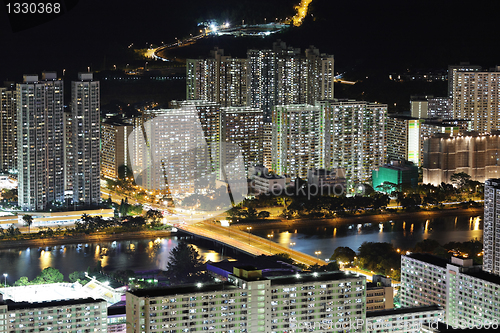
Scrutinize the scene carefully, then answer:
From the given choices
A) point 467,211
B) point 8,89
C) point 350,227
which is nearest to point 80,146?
point 8,89

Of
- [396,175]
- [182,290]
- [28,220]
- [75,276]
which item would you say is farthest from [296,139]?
[182,290]

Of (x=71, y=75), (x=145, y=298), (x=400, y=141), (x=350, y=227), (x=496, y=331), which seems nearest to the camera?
(x=496, y=331)

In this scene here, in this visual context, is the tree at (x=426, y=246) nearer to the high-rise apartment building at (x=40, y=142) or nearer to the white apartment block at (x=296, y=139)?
the white apartment block at (x=296, y=139)

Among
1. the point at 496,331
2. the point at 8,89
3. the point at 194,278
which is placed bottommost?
the point at 194,278

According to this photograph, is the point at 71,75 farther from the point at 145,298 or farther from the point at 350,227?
the point at 145,298

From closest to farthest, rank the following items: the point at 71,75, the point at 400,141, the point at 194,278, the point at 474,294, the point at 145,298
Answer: the point at 145,298
the point at 474,294
the point at 194,278
the point at 400,141
the point at 71,75

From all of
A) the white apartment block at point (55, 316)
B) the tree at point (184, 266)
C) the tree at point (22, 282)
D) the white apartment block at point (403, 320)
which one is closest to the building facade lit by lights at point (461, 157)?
the tree at point (184, 266)
